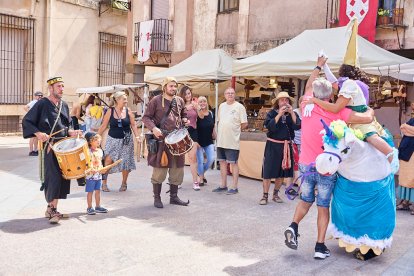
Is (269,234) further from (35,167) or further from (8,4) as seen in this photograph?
(8,4)

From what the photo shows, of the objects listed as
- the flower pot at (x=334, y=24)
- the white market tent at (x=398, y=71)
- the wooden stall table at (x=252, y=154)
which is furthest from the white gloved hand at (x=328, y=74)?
the flower pot at (x=334, y=24)

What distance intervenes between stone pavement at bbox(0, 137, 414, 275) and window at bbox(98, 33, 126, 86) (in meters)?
15.6

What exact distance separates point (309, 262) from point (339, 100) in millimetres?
1576

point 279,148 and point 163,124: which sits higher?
point 163,124

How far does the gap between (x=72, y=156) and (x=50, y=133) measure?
46 centimetres

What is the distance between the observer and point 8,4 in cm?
1861

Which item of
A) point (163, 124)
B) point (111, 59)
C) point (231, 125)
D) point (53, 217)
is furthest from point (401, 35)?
point (111, 59)

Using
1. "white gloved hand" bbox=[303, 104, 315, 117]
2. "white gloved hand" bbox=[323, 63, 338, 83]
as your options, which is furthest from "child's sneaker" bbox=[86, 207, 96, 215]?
"white gloved hand" bbox=[323, 63, 338, 83]

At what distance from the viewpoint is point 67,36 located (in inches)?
820

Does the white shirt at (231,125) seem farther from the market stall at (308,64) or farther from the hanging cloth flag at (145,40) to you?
the hanging cloth flag at (145,40)

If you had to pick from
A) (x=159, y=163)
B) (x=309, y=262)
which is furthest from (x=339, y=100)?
(x=159, y=163)

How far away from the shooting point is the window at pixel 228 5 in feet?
47.5

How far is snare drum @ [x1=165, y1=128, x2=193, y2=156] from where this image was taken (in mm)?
6538

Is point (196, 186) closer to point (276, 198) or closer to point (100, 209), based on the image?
point (276, 198)
